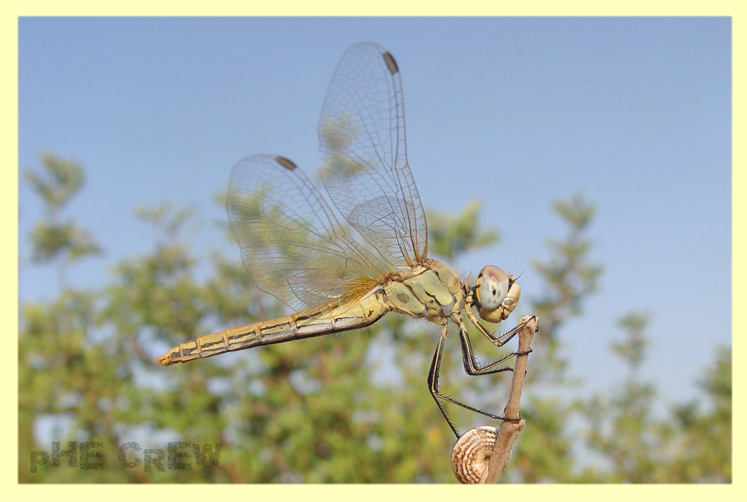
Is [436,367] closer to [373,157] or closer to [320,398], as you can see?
[373,157]

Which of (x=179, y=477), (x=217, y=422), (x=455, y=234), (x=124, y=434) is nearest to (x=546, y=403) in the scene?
(x=455, y=234)

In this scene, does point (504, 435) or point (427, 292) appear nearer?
point (504, 435)

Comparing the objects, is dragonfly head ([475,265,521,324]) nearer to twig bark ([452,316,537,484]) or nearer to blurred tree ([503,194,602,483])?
twig bark ([452,316,537,484])

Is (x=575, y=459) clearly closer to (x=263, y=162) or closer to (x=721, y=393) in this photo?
(x=721, y=393)

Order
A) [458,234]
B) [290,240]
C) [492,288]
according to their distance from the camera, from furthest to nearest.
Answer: [458,234]
[290,240]
[492,288]

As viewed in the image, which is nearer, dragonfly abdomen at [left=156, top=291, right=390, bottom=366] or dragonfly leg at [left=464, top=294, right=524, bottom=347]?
dragonfly leg at [left=464, top=294, right=524, bottom=347]

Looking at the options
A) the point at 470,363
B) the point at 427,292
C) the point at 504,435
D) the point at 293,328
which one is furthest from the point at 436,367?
the point at 504,435

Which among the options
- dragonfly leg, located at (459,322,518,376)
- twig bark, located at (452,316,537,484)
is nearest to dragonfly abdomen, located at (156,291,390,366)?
dragonfly leg, located at (459,322,518,376)
